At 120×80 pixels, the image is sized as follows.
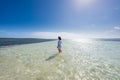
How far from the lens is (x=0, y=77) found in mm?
6508

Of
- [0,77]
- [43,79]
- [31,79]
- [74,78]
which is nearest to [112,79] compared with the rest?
[74,78]

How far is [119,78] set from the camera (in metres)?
6.62

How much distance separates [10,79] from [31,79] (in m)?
1.38

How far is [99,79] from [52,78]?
10.6ft

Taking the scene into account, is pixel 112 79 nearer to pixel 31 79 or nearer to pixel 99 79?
pixel 99 79

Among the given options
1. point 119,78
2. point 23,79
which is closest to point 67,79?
point 23,79

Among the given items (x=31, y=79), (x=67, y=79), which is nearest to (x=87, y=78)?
(x=67, y=79)

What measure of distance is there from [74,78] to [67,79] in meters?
0.54

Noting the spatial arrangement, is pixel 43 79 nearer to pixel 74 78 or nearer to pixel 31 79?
Answer: pixel 31 79

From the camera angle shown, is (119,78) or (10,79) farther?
(119,78)

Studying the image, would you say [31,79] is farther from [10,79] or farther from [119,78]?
[119,78]

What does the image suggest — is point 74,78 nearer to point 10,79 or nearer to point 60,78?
point 60,78

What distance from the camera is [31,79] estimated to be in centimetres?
631


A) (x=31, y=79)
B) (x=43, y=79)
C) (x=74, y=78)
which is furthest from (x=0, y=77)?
(x=74, y=78)
